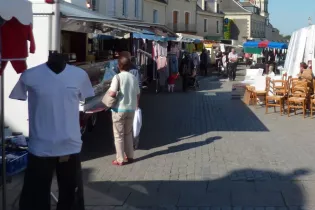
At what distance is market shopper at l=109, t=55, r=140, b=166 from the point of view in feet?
25.2

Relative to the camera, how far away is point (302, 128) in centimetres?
1152

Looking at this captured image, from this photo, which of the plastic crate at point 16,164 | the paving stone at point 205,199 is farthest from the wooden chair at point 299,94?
the plastic crate at point 16,164

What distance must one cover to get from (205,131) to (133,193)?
4663mm

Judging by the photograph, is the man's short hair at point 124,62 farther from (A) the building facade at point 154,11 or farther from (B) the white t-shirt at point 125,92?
(A) the building facade at point 154,11

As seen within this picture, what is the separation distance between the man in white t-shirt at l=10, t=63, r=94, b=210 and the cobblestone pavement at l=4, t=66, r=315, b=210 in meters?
1.42

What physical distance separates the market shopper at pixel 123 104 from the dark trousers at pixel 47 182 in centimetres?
293

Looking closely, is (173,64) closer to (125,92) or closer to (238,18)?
(125,92)

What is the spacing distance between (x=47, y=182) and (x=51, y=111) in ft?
2.14

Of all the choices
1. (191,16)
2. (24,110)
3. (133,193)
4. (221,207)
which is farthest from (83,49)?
(191,16)

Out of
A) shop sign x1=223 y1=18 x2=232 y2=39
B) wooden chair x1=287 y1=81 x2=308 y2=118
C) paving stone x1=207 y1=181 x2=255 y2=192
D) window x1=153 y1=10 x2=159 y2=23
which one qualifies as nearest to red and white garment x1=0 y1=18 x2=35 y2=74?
paving stone x1=207 y1=181 x2=255 y2=192

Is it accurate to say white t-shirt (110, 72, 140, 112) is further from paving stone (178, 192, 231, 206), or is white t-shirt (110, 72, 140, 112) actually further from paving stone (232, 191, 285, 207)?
paving stone (232, 191, 285, 207)

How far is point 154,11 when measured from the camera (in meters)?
47.4

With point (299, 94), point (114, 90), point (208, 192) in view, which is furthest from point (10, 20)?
point (299, 94)

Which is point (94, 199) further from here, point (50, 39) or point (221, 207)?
point (50, 39)
